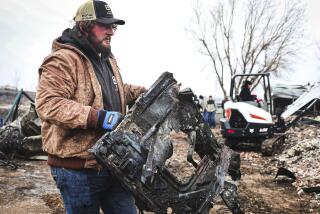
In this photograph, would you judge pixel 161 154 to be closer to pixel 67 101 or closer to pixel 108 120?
pixel 108 120

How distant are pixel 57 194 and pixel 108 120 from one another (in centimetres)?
361

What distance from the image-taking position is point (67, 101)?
5.96 feet

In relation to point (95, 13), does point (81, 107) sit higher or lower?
lower

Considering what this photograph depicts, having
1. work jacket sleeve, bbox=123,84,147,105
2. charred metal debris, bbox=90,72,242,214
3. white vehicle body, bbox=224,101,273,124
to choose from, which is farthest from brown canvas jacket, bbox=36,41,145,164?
white vehicle body, bbox=224,101,273,124

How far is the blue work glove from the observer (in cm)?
183

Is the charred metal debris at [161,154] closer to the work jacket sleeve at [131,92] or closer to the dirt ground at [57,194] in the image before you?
the work jacket sleeve at [131,92]

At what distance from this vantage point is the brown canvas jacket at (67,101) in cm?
180

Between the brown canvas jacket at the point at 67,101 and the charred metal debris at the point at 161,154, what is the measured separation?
0.70ft

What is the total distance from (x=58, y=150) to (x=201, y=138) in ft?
2.88

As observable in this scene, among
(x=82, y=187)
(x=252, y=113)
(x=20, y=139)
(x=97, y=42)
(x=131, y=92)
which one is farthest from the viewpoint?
(x=252, y=113)

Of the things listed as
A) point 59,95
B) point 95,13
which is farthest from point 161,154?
point 95,13

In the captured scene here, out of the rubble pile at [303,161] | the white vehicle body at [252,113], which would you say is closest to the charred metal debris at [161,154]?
the rubble pile at [303,161]

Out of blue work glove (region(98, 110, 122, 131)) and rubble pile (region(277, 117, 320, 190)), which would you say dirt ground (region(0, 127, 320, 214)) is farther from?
blue work glove (region(98, 110, 122, 131))

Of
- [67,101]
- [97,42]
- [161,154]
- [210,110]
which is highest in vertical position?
[97,42]
